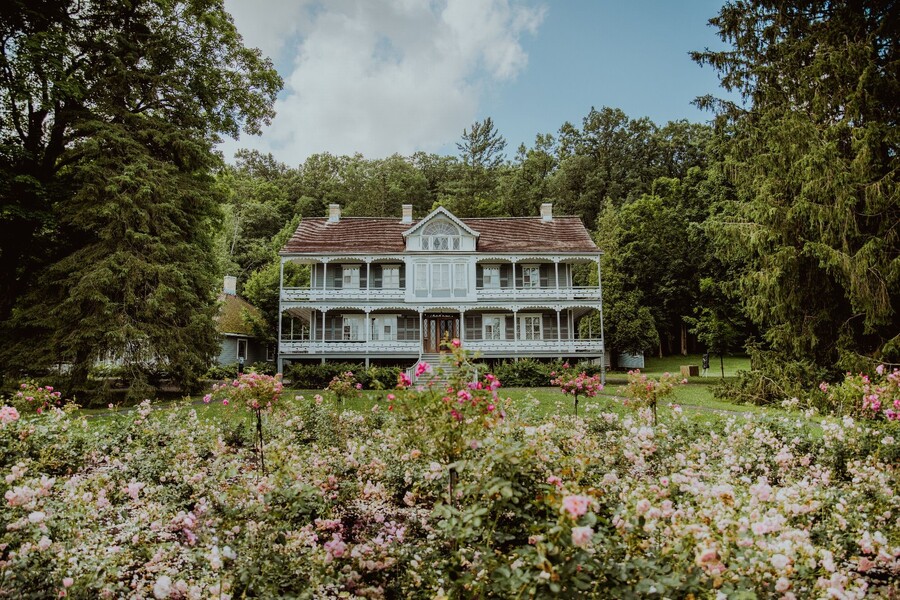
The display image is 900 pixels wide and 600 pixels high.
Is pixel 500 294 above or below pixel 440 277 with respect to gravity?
below

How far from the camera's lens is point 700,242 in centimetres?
3872

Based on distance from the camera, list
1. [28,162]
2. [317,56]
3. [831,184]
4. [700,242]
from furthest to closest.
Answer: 1. [700,242]
2. [28,162]
3. [831,184]
4. [317,56]

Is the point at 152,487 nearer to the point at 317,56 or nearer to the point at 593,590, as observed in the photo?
the point at 593,590

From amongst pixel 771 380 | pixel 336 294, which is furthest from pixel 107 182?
pixel 771 380

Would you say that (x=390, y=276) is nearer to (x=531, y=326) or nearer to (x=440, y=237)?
(x=440, y=237)

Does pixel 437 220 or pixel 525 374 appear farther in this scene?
pixel 437 220

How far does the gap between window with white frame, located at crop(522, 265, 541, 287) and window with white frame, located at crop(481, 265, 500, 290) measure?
5.34 feet

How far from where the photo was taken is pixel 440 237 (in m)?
30.2

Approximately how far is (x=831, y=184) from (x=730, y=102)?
5.12 metres

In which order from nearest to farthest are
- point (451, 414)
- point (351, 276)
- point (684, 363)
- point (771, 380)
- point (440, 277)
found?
point (451, 414) < point (771, 380) < point (440, 277) < point (351, 276) < point (684, 363)

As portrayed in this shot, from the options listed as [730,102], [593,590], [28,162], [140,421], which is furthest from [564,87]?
[28,162]

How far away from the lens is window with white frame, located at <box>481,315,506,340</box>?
30.8 metres

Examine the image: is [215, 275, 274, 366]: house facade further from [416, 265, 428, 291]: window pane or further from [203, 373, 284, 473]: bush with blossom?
[203, 373, 284, 473]: bush with blossom

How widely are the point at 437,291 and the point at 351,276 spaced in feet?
17.8
